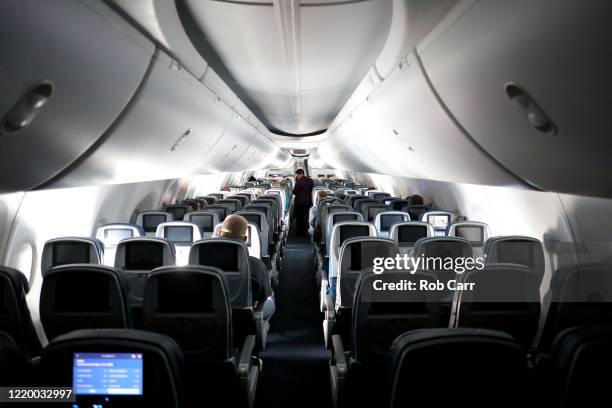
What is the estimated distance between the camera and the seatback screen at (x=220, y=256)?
625 centimetres

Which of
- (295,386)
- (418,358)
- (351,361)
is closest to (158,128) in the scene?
(295,386)

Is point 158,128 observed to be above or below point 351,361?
above

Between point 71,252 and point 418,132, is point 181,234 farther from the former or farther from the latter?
point 418,132

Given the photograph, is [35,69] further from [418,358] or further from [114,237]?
[114,237]

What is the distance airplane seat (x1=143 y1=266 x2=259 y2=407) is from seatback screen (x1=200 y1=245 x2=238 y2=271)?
1.57 metres

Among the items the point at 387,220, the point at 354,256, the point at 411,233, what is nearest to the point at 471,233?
the point at 411,233

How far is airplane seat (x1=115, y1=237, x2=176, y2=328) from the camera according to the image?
648cm

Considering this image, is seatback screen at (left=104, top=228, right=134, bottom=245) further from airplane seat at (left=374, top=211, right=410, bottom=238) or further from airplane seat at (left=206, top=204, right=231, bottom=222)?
airplane seat at (left=206, top=204, right=231, bottom=222)

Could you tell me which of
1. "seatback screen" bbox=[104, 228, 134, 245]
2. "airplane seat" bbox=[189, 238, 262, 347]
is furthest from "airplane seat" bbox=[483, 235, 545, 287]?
"seatback screen" bbox=[104, 228, 134, 245]

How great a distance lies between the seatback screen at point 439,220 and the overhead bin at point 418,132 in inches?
25.6

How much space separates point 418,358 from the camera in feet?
8.72

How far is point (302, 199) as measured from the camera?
18297 millimetres

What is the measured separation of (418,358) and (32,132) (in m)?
3.49

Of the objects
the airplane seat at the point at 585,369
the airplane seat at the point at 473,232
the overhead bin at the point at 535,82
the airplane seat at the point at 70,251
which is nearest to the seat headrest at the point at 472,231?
the airplane seat at the point at 473,232
